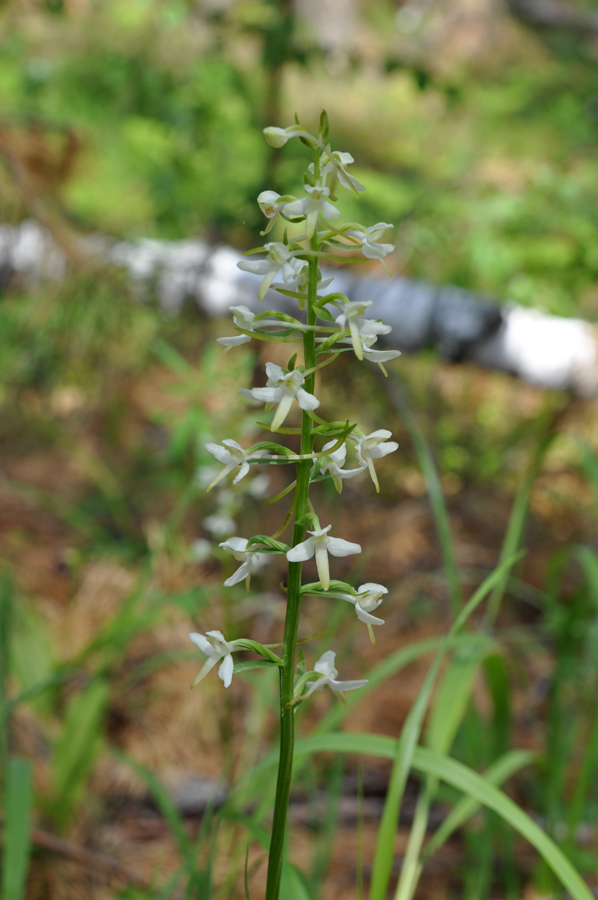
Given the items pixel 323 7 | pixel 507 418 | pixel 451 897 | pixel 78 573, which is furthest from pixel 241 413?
pixel 323 7

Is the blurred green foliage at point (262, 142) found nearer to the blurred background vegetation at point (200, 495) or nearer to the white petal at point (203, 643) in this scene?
the blurred background vegetation at point (200, 495)

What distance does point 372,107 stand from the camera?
948cm

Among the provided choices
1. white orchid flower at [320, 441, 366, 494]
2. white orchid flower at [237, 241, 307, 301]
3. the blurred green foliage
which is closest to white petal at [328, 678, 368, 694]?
white orchid flower at [320, 441, 366, 494]

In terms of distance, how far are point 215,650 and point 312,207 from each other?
500mm

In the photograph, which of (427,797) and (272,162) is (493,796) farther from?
(272,162)

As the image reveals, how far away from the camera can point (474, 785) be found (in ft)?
2.85

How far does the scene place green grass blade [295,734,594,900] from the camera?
84cm

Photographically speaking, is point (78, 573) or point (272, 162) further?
point (272, 162)

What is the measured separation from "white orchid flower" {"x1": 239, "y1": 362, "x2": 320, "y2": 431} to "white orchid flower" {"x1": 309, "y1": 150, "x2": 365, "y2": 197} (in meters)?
0.21

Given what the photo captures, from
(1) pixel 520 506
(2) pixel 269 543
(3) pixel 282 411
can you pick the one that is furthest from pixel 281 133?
(1) pixel 520 506

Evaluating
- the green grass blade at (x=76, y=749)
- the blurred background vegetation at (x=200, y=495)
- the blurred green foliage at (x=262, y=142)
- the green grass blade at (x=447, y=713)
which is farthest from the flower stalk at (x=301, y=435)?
the green grass blade at (x=76, y=749)

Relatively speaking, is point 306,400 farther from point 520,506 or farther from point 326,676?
point 520,506

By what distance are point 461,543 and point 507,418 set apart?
1.19 metres

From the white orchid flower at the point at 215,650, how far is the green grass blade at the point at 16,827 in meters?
0.68
